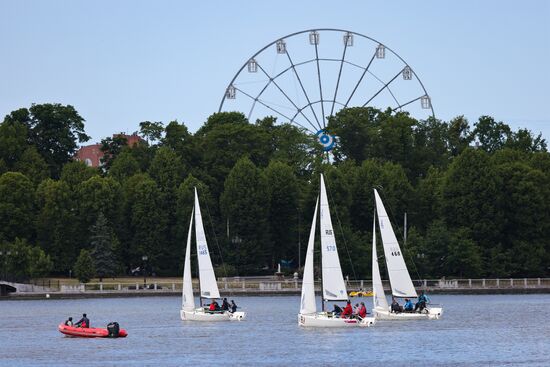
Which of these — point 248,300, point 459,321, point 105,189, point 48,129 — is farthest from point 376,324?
point 48,129

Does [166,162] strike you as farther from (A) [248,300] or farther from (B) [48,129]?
(A) [248,300]

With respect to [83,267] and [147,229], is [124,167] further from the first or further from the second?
[83,267]

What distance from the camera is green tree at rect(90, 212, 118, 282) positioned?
513 ft

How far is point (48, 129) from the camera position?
190 metres

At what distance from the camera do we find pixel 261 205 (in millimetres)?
162125

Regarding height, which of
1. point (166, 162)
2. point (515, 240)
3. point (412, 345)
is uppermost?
point (166, 162)

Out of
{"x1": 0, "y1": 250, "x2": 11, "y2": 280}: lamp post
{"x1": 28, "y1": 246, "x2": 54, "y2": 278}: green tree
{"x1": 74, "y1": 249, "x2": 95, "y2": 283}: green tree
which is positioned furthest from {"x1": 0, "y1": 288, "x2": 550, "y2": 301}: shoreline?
{"x1": 74, "y1": 249, "x2": 95, "y2": 283}: green tree

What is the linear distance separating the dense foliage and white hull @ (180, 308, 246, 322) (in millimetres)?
39937

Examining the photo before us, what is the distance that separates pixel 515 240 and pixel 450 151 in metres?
46.7

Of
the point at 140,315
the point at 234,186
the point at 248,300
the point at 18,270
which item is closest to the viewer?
the point at 140,315

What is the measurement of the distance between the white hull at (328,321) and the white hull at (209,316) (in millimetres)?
10233

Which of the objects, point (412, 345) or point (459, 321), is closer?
point (412, 345)

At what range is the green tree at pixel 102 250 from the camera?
6161 inches

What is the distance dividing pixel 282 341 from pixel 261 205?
68488mm
